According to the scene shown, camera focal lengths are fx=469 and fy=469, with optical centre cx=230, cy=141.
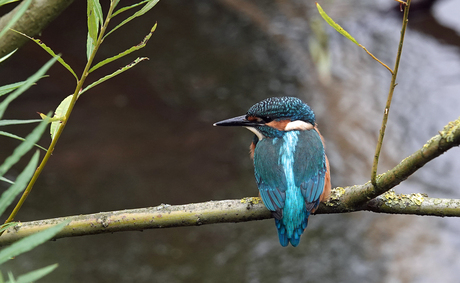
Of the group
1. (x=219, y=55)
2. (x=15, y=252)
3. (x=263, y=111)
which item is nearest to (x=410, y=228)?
(x=263, y=111)

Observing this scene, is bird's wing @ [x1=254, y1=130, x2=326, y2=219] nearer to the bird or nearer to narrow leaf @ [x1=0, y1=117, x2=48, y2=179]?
the bird

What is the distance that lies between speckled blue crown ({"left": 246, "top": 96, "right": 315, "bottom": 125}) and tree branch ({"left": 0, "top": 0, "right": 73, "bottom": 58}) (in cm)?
112

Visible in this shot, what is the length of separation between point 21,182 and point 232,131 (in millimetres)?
6161

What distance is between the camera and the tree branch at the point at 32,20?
73.9 inches

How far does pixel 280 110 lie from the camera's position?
8.52 feet

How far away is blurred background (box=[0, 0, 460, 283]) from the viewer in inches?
210

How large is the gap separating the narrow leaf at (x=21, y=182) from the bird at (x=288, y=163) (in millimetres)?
1446

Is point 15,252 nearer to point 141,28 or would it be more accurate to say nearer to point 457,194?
point 457,194

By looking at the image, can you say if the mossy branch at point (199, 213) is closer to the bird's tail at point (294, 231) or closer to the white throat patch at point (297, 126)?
the bird's tail at point (294, 231)

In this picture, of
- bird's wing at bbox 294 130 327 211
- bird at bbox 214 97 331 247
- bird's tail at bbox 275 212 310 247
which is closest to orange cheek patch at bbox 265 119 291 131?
bird at bbox 214 97 331 247

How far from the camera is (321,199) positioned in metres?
2.17

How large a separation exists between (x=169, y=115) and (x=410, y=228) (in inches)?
147

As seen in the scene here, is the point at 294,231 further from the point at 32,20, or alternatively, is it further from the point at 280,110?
the point at 32,20

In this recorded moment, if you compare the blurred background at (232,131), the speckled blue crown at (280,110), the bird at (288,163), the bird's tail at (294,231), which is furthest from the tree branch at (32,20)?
the blurred background at (232,131)
